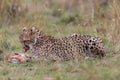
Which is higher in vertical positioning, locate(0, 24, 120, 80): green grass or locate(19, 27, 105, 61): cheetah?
locate(19, 27, 105, 61): cheetah

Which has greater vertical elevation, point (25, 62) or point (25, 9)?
point (25, 9)

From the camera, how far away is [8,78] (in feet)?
19.7

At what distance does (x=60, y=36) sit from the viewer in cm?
845

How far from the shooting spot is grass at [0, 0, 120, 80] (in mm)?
5750

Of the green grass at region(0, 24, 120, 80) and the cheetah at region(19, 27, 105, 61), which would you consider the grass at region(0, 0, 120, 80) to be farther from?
the cheetah at region(19, 27, 105, 61)

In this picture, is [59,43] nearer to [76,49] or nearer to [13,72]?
[76,49]

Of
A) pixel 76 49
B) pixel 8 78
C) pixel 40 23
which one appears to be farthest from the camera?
pixel 40 23

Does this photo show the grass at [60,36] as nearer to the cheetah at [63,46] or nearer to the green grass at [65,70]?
the green grass at [65,70]

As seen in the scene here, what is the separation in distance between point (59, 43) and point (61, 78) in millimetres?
1091

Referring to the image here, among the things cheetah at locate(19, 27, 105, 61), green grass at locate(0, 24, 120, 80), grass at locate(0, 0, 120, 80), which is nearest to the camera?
green grass at locate(0, 24, 120, 80)

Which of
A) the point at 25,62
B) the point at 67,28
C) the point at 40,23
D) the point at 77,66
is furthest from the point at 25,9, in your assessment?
the point at 77,66

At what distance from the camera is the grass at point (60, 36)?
18.9ft

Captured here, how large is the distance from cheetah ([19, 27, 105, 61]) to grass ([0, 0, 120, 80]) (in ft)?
0.50

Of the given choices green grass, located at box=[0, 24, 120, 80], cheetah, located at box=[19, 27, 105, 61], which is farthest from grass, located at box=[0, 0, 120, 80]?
cheetah, located at box=[19, 27, 105, 61]
